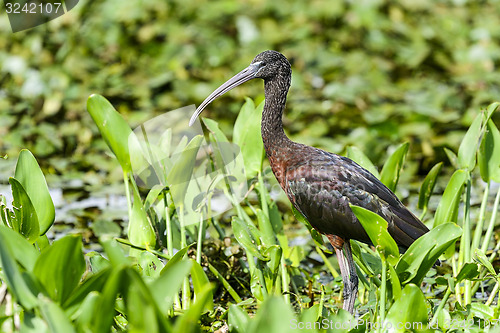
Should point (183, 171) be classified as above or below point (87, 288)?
above

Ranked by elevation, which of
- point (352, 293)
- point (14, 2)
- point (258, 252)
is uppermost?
point (14, 2)

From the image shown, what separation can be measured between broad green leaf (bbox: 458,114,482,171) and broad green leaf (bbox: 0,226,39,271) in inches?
101

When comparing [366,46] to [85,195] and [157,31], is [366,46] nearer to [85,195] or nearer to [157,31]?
[157,31]

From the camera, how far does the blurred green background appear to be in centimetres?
695

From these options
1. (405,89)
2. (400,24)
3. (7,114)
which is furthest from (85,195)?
(400,24)

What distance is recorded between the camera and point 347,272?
157 inches

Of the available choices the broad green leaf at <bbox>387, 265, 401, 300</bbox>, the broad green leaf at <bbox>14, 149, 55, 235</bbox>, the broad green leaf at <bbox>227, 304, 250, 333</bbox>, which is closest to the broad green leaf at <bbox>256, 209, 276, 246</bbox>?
the broad green leaf at <bbox>387, 265, 401, 300</bbox>

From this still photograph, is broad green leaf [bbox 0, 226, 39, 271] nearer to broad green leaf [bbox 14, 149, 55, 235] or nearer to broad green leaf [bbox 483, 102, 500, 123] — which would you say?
broad green leaf [bbox 14, 149, 55, 235]

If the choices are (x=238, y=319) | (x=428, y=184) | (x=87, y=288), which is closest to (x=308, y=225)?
(x=428, y=184)

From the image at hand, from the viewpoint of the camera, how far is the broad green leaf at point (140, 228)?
3850 millimetres

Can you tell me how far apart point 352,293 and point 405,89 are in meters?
4.54

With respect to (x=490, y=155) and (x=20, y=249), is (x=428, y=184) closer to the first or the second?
(x=490, y=155)

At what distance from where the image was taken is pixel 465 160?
4.15 meters

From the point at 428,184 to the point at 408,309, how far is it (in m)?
1.46
